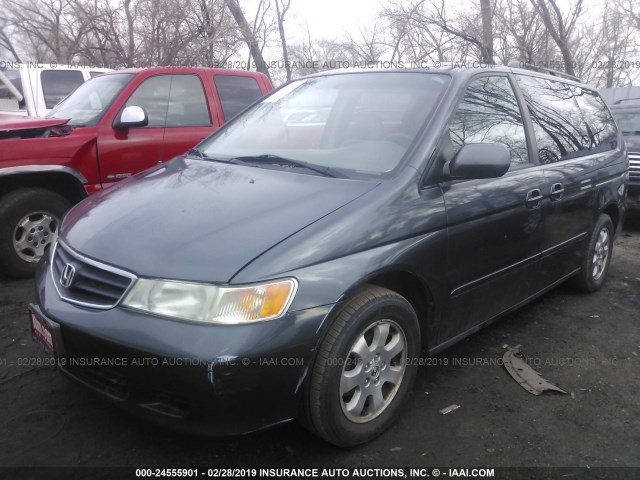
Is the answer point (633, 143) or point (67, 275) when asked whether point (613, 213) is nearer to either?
point (633, 143)

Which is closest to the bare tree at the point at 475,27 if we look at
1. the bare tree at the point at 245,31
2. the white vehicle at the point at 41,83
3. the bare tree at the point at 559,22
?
the bare tree at the point at 559,22

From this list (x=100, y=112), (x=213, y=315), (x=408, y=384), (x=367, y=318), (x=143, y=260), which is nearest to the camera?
(x=213, y=315)

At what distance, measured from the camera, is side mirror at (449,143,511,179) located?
2.63m

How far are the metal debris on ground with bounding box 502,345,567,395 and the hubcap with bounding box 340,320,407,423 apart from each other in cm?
95

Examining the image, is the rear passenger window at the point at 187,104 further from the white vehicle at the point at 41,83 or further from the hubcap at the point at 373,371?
the hubcap at the point at 373,371

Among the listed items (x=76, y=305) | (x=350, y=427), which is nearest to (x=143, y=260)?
(x=76, y=305)

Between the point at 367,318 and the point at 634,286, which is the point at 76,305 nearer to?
the point at 367,318

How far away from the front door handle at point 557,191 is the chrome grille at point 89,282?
8.81 feet

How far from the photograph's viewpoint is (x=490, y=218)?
115 inches

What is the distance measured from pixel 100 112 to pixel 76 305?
3.17 meters

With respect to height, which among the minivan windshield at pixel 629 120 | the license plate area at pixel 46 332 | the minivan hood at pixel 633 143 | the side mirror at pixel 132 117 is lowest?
the minivan hood at pixel 633 143

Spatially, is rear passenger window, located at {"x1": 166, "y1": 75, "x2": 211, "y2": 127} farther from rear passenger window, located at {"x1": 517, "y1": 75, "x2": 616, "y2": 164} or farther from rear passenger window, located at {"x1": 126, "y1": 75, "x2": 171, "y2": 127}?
rear passenger window, located at {"x1": 517, "y1": 75, "x2": 616, "y2": 164}

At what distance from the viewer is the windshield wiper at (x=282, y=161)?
269cm

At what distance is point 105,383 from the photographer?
2.18 m
